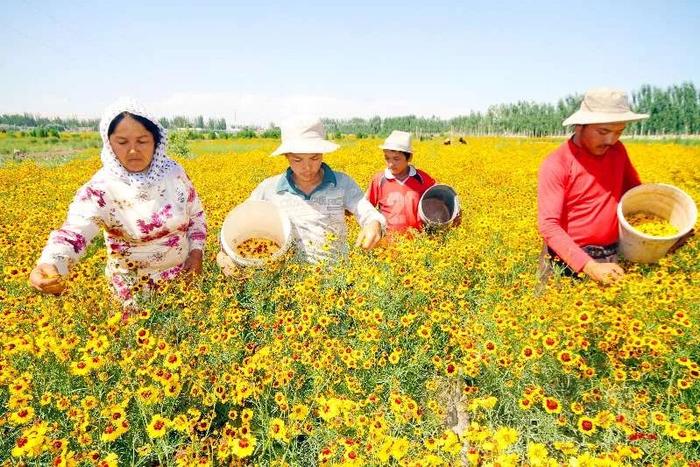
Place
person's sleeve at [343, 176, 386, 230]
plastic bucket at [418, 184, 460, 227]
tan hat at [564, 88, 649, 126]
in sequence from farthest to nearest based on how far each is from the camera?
plastic bucket at [418, 184, 460, 227] < person's sleeve at [343, 176, 386, 230] < tan hat at [564, 88, 649, 126]

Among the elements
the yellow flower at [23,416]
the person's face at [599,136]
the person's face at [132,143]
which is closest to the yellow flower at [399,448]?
the yellow flower at [23,416]

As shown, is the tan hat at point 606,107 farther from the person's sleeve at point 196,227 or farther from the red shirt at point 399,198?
the person's sleeve at point 196,227

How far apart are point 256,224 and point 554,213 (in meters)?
2.00

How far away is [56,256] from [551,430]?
2.29 metres

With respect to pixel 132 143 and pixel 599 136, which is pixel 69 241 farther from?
pixel 599 136

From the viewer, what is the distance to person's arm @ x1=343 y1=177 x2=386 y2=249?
2836 mm

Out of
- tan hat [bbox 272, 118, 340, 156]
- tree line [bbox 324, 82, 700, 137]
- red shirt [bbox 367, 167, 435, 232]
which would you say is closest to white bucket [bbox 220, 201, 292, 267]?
tan hat [bbox 272, 118, 340, 156]

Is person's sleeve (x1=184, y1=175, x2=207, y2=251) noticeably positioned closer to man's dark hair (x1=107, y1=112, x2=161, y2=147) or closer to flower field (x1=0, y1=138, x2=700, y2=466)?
flower field (x1=0, y1=138, x2=700, y2=466)

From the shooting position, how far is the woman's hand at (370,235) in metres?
2.81

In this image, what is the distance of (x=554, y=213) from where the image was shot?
281 centimetres

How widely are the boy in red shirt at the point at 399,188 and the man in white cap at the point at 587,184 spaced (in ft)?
4.51

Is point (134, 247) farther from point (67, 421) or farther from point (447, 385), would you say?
point (447, 385)

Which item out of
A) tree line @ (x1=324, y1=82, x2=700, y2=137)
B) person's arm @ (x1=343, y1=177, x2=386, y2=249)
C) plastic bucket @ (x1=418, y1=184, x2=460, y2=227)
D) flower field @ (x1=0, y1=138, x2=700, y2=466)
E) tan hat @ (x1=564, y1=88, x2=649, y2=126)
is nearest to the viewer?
flower field @ (x1=0, y1=138, x2=700, y2=466)

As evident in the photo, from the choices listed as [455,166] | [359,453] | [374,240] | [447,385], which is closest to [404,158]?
[374,240]
